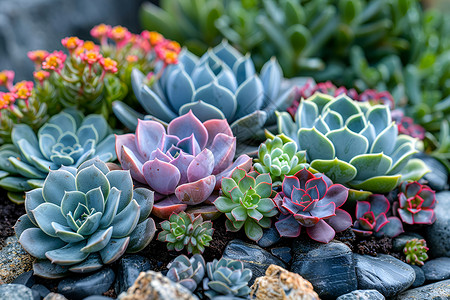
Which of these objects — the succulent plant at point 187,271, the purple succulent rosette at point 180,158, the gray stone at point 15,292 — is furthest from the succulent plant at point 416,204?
the gray stone at point 15,292

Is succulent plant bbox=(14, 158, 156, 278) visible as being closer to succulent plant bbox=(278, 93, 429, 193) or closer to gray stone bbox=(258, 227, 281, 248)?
gray stone bbox=(258, 227, 281, 248)

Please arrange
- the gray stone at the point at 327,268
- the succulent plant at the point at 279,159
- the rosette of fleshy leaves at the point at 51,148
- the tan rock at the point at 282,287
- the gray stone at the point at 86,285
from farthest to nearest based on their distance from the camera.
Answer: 1. the rosette of fleshy leaves at the point at 51,148
2. the succulent plant at the point at 279,159
3. the gray stone at the point at 327,268
4. the gray stone at the point at 86,285
5. the tan rock at the point at 282,287

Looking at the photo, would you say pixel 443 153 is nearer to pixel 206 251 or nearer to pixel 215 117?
pixel 215 117

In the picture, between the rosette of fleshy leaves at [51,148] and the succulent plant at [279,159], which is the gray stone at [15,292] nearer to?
the rosette of fleshy leaves at [51,148]

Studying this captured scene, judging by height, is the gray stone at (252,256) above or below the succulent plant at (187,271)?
below

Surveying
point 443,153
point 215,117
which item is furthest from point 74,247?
point 443,153

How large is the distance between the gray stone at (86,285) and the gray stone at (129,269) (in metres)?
0.04

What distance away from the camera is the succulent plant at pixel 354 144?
6.26ft

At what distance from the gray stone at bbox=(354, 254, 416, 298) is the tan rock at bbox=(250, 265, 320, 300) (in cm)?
34

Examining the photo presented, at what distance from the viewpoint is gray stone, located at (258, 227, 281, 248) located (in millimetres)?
1787

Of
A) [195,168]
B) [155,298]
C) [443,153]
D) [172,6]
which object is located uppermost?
[172,6]

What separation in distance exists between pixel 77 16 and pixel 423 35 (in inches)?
118

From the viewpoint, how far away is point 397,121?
2.43 metres

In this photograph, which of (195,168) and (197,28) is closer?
(195,168)
